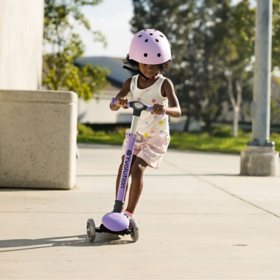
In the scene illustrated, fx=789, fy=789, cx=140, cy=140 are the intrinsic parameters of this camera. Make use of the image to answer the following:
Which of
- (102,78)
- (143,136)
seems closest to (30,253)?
(143,136)

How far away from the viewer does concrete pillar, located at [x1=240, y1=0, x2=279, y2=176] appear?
41.2 feet

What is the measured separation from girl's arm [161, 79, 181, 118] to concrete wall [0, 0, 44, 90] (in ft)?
14.2

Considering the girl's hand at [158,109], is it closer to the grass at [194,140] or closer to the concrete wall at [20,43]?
the concrete wall at [20,43]

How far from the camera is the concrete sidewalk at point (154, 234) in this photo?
519cm

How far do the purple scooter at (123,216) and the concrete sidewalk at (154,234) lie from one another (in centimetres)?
9

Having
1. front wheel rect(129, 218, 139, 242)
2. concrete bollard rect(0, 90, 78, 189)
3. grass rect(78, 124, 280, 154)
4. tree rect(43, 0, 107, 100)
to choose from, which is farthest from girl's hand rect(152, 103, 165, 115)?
tree rect(43, 0, 107, 100)

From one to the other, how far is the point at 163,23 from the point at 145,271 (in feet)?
198

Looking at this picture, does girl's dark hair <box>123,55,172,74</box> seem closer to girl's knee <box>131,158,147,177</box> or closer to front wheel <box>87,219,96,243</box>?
girl's knee <box>131,158,147,177</box>

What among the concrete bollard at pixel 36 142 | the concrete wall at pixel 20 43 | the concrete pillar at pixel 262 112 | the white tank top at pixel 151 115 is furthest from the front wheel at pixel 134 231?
the concrete pillar at pixel 262 112

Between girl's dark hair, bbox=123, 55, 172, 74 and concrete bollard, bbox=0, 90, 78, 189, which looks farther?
concrete bollard, bbox=0, 90, 78, 189

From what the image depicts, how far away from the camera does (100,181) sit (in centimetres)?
1102

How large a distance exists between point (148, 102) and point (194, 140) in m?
24.0

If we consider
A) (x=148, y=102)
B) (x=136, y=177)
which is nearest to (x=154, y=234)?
(x=136, y=177)

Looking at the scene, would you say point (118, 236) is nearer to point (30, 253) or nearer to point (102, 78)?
point (30, 253)
